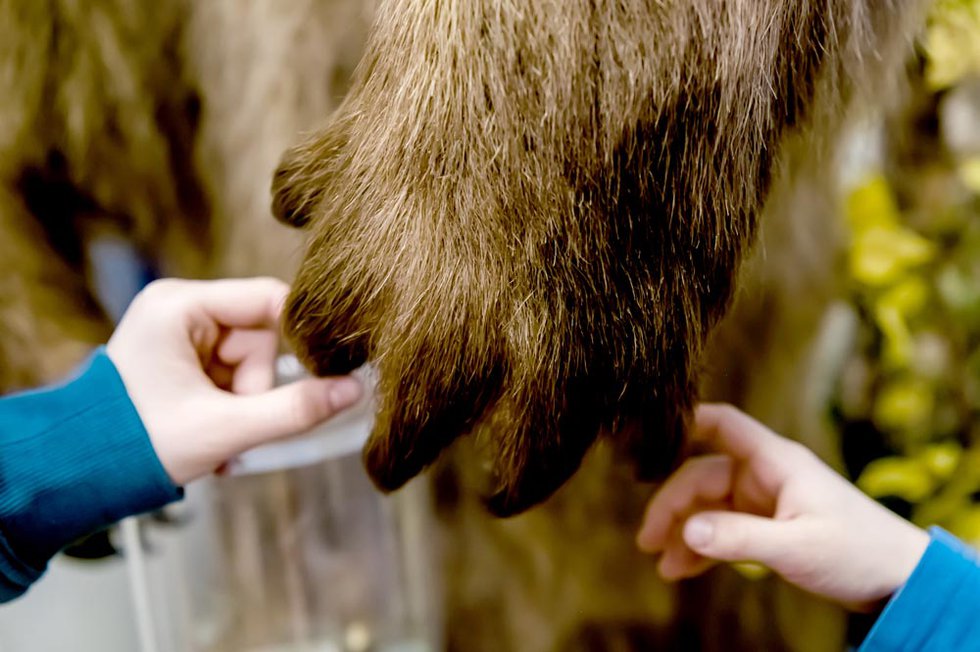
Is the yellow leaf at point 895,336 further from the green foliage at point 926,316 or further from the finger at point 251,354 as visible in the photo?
the finger at point 251,354

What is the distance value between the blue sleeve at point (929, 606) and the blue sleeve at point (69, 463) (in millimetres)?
440

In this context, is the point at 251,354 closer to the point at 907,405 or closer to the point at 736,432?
the point at 736,432

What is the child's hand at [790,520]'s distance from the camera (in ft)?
1.42

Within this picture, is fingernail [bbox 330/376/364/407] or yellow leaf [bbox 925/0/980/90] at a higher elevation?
yellow leaf [bbox 925/0/980/90]

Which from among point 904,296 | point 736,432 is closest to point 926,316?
point 904,296

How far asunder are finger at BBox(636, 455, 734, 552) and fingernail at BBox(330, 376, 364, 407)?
0.22m

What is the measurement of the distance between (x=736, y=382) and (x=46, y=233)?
0.55m

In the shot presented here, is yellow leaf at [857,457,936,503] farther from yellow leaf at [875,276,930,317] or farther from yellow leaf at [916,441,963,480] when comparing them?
yellow leaf at [875,276,930,317]

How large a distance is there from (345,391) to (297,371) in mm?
133

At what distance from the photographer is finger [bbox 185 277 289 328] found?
451mm

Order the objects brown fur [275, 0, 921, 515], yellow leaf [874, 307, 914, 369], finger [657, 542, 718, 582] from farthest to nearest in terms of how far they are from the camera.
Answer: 1. yellow leaf [874, 307, 914, 369]
2. finger [657, 542, 718, 582]
3. brown fur [275, 0, 921, 515]

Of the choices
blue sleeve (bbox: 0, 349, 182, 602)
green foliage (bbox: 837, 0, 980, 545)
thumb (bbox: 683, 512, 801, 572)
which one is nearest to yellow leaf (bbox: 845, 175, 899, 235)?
green foliage (bbox: 837, 0, 980, 545)

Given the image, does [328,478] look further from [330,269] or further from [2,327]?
[330,269]

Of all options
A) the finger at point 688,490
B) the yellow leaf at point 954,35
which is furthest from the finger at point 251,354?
the yellow leaf at point 954,35
